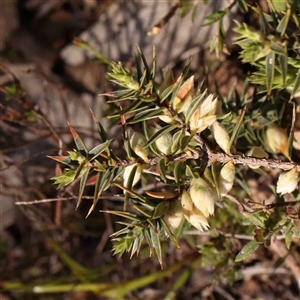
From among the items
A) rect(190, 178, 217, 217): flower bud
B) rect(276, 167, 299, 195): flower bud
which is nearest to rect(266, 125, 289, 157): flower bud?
rect(276, 167, 299, 195): flower bud

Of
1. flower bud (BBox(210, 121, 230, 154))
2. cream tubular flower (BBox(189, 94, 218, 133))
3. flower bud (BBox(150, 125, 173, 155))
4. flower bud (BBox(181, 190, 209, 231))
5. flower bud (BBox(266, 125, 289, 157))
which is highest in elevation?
cream tubular flower (BBox(189, 94, 218, 133))

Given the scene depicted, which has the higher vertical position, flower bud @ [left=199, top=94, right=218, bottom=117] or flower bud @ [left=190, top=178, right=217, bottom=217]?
flower bud @ [left=199, top=94, right=218, bottom=117]

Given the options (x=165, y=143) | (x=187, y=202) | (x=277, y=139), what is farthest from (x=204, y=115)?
(x=277, y=139)

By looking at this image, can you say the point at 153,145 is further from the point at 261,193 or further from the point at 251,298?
the point at 251,298

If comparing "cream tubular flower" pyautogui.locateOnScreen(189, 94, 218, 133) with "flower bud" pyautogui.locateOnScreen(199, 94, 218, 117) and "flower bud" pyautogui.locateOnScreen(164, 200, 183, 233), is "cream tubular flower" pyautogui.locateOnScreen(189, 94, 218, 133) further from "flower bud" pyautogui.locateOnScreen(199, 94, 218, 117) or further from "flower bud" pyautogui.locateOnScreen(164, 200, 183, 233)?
"flower bud" pyautogui.locateOnScreen(164, 200, 183, 233)

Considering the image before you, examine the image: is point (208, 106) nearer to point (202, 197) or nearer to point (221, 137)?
point (221, 137)

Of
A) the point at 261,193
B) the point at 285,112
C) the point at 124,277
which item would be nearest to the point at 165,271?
the point at 124,277
